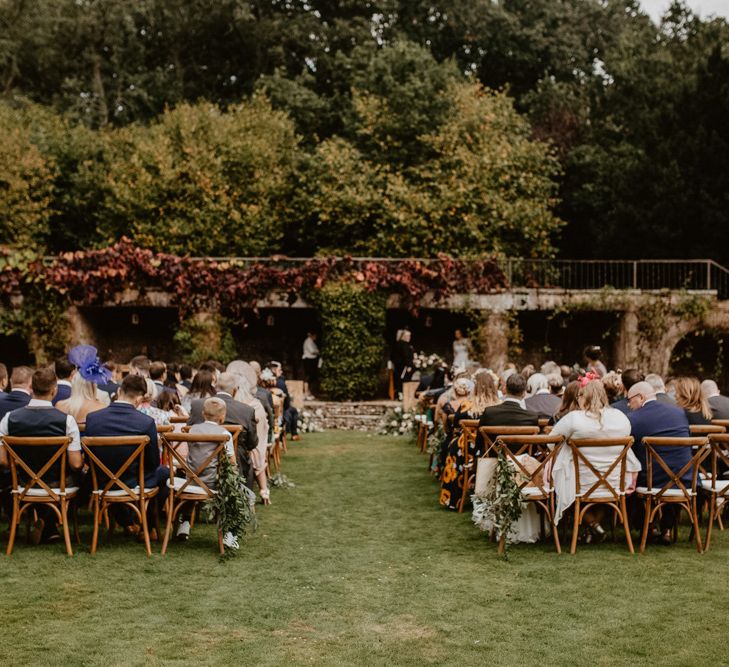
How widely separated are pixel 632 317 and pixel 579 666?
19.0 metres

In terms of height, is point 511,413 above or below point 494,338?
below

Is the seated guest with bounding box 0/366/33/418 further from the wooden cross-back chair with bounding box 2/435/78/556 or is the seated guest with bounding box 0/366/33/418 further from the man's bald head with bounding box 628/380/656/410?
the man's bald head with bounding box 628/380/656/410

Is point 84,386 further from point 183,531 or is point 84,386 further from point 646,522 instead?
point 646,522

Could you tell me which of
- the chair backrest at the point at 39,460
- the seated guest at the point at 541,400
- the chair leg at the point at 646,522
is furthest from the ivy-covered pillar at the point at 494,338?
the chair backrest at the point at 39,460

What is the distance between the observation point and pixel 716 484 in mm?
8359

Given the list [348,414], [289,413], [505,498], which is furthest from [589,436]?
[348,414]

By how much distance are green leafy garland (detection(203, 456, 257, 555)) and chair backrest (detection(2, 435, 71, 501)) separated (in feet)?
4.21

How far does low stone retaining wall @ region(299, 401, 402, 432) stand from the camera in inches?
781

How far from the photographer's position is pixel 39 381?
7.53 m

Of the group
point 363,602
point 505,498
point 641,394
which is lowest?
point 363,602

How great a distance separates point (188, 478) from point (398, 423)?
1102 cm

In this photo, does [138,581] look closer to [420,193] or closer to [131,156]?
[420,193]

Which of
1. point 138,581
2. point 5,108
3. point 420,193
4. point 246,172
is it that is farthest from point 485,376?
point 5,108

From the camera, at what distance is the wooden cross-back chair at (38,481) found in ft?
24.1
